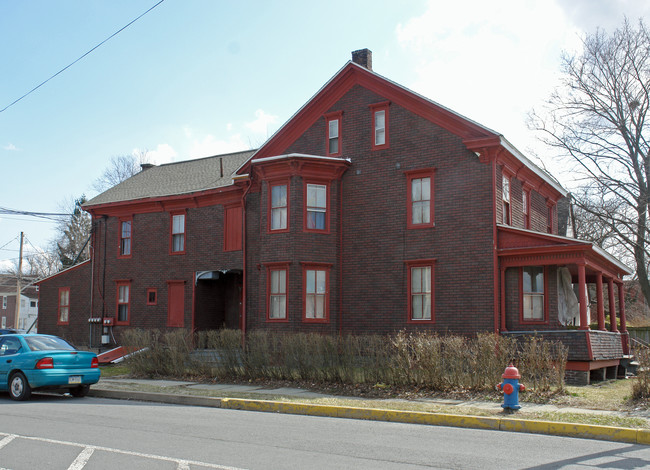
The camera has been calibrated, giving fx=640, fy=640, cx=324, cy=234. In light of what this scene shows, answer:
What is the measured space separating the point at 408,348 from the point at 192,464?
9.02 metres

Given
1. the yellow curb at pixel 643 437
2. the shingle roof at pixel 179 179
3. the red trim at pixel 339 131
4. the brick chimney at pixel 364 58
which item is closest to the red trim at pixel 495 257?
the red trim at pixel 339 131

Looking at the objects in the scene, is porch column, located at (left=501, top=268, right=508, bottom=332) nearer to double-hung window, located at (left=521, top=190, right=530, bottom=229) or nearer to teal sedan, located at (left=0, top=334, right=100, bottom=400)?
double-hung window, located at (left=521, top=190, right=530, bottom=229)

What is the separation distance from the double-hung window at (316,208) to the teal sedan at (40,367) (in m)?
8.66

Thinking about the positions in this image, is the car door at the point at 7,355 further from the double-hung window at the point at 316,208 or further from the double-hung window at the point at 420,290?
the double-hung window at the point at 420,290

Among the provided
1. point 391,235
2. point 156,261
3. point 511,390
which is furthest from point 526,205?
point 156,261

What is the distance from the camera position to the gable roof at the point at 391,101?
19250mm

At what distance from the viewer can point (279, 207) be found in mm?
21750

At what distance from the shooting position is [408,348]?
15.7 metres

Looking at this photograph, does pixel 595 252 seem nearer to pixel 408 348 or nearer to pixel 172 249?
pixel 408 348

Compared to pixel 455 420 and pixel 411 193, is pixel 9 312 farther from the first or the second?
pixel 455 420

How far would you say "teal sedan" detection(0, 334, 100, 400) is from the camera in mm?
14188

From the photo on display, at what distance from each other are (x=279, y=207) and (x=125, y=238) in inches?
388

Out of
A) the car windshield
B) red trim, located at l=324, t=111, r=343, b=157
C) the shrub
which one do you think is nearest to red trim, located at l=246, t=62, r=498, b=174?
red trim, located at l=324, t=111, r=343, b=157

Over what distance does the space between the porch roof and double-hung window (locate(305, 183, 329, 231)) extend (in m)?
5.87
